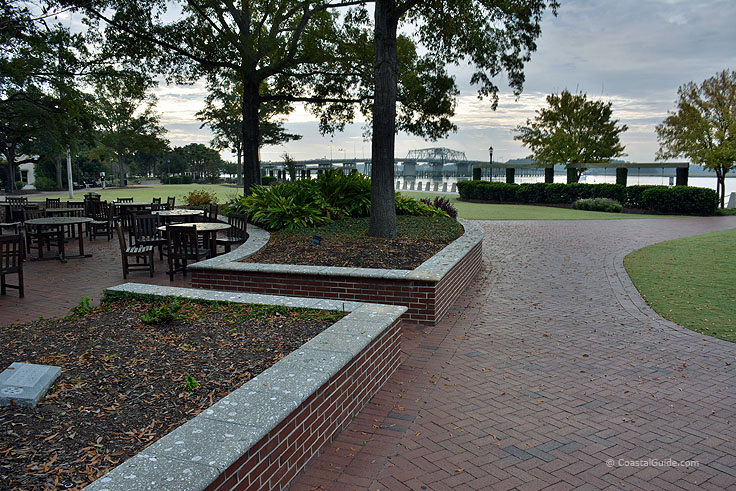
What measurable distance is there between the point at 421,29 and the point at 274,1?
6.15 metres

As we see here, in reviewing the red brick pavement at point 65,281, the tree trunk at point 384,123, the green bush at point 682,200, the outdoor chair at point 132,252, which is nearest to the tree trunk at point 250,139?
the red brick pavement at point 65,281

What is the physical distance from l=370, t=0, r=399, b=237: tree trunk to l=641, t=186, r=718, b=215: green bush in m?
22.1

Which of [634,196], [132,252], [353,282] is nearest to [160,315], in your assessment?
[353,282]

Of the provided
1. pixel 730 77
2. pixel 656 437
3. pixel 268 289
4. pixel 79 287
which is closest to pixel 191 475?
pixel 656 437

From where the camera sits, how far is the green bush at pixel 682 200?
24.8 m

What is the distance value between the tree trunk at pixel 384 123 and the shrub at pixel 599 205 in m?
21.7

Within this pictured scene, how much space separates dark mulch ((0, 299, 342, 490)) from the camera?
8.14ft

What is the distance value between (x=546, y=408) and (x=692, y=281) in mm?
6727

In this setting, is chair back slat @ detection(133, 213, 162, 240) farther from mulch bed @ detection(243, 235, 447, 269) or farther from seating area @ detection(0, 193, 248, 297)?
mulch bed @ detection(243, 235, 447, 269)

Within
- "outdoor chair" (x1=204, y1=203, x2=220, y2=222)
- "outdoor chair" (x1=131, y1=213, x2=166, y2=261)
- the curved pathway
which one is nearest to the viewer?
the curved pathway

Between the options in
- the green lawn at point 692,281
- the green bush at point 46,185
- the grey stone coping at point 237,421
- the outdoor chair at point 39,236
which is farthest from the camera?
the green bush at point 46,185

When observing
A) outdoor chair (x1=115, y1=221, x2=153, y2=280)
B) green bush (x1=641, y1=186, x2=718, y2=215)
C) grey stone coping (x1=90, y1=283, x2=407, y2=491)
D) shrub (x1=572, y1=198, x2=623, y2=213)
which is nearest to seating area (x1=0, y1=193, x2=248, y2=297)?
outdoor chair (x1=115, y1=221, x2=153, y2=280)

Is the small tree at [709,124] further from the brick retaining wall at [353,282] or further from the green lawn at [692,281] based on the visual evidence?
the brick retaining wall at [353,282]

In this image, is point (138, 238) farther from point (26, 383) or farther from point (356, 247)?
point (26, 383)
